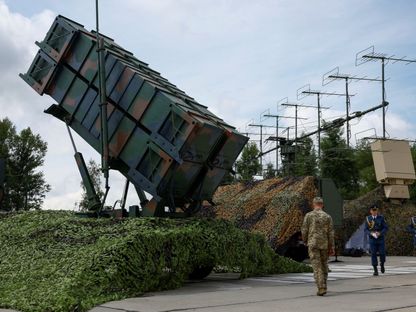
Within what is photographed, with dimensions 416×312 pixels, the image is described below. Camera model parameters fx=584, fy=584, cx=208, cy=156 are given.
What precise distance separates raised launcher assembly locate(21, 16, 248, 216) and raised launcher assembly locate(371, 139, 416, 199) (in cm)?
1581

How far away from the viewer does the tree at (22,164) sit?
45.0 metres

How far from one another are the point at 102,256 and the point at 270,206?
1080 cm

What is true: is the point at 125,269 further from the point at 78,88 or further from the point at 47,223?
the point at 78,88

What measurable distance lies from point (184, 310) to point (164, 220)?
3.15 m

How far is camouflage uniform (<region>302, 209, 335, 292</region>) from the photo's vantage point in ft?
32.4

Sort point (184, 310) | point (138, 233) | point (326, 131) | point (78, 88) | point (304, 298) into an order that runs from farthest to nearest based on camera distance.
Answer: point (326, 131)
point (78, 88)
point (138, 233)
point (304, 298)
point (184, 310)

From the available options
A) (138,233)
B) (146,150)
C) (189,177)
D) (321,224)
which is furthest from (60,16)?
(321,224)

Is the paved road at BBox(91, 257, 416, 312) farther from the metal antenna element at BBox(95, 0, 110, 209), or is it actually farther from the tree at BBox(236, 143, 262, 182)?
the tree at BBox(236, 143, 262, 182)

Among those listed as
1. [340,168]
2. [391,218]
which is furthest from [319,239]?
[340,168]

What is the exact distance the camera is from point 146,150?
1170 centimetres

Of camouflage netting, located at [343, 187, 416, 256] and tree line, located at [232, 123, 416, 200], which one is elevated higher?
tree line, located at [232, 123, 416, 200]

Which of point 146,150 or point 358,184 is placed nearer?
point 146,150

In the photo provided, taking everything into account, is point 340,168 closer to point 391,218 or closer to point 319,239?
point 391,218

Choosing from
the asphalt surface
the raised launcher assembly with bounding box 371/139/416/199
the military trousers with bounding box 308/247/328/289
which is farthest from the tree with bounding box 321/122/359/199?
the military trousers with bounding box 308/247/328/289
